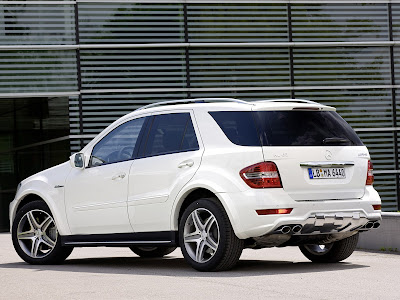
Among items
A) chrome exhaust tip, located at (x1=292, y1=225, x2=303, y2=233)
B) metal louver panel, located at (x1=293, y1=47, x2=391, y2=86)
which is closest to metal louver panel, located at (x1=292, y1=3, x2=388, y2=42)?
metal louver panel, located at (x1=293, y1=47, x2=391, y2=86)

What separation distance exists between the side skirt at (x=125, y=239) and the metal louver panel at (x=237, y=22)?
948cm

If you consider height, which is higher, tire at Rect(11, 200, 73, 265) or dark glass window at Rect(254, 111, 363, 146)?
dark glass window at Rect(254, 111, 363, 146)

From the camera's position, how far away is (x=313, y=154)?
9.20 m

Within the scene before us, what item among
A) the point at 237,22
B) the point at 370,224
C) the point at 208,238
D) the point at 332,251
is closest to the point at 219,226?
the point at 208,238

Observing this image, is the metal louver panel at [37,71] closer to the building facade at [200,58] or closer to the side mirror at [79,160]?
the building facade at [200,58]

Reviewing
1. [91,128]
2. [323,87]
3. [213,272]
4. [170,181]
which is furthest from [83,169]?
[323,87]

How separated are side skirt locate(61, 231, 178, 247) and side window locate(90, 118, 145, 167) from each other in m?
0.81

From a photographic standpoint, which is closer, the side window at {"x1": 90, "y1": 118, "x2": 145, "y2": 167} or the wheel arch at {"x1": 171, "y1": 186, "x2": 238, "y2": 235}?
the wheel arch at {"x1": 171, "y1": 186, "x2": 238, "y2": 235}

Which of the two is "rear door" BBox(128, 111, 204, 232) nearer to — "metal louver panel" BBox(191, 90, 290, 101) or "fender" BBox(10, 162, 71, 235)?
"fender" BBox(10, 162, 71, 235)

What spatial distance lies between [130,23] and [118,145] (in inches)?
363

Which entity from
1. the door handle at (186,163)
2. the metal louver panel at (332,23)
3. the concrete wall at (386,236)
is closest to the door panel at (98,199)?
the door handle at (186,163)

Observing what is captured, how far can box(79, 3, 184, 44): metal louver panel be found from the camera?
1917 cm

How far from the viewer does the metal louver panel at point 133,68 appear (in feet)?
63.0

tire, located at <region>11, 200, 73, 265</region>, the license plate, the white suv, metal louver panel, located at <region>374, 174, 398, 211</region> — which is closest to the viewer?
the white suv
